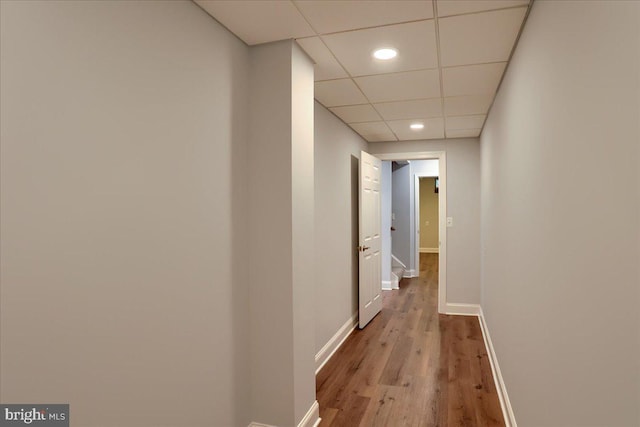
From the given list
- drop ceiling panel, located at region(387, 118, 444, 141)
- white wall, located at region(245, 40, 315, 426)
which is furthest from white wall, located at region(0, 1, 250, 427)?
drop ceiling panel, located at region(387, 118, 444, 141)

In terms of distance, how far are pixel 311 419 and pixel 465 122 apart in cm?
329

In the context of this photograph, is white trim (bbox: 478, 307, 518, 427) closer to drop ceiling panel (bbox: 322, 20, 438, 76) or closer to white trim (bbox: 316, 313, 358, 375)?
white trim (bbox: 316, 313, 358, 375)

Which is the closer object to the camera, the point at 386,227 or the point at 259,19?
the point at 259,19

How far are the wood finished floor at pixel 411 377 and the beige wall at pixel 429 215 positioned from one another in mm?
7386

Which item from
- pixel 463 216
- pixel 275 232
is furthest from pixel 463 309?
pixel 275 232

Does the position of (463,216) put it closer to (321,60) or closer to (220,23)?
(321,60)

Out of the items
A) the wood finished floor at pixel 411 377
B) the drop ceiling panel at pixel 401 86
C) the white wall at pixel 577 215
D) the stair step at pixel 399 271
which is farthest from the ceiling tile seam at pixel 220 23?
the stair step at pixel 399 271

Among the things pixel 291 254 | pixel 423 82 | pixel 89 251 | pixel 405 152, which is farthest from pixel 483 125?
pixel 89 251

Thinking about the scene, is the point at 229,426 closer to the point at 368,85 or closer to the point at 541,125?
the point at 541,125

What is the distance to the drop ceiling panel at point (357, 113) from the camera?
3592 mm

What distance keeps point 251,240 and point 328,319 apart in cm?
172

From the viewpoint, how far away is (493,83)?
9.54 feet

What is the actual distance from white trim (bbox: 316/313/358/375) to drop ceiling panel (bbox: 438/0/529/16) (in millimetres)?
2738

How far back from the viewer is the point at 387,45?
225 cm
